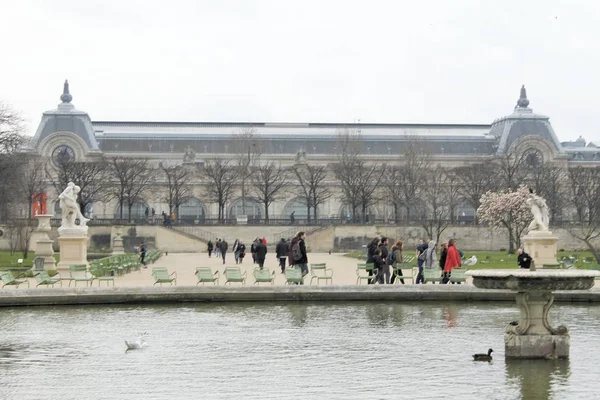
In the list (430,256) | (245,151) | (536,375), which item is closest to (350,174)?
(245,151)

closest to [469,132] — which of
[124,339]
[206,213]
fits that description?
[206,213]

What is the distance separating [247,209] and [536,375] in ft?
250

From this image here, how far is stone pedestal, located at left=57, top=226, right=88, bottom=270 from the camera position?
102ft

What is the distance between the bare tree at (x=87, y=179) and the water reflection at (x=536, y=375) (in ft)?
200

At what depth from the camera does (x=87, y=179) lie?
7575cm

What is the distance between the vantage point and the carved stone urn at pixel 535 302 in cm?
1501

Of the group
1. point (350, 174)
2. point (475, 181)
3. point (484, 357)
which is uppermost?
point (350, 174)

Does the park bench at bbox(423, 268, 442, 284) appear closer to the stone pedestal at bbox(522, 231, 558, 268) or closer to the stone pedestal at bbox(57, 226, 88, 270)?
the stone pedestal at bbox(57, 226, 88, 270)

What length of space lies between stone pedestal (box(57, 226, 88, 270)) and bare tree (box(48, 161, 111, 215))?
4303 centimetres

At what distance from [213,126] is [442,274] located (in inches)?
3081

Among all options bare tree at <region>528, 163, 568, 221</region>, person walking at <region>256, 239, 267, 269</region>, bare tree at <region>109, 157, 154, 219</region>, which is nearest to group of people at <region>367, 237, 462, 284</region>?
person walking at <region>256, 239, 267, 269</region>

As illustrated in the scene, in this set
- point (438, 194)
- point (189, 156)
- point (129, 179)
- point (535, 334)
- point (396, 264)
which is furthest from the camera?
point (189, 156)

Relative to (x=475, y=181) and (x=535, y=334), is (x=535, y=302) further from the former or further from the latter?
(x=475, y=181)

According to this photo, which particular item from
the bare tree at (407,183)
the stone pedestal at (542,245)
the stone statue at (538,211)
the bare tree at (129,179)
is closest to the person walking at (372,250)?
the stone statue at (538,211)
